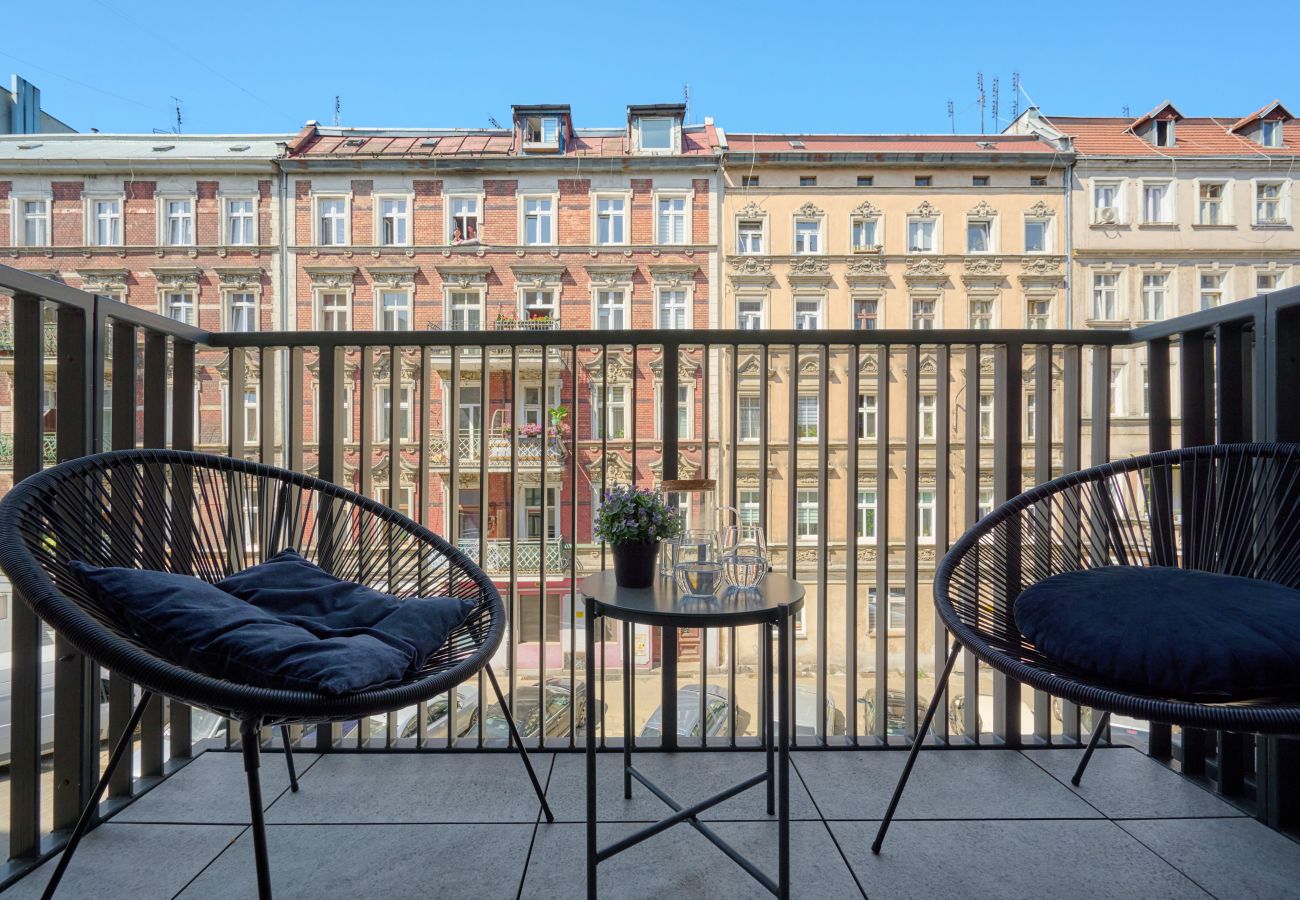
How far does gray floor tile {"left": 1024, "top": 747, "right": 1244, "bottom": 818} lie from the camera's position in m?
1.34

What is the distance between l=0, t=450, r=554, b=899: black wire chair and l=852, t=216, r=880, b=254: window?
13475 millimetres

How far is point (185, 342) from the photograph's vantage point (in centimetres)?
158

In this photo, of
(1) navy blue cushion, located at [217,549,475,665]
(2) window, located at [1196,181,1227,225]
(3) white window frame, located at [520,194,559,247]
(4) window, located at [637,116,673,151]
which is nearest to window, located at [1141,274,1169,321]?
(2) window, located at [1196,181,1227,225]

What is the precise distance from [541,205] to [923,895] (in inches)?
546

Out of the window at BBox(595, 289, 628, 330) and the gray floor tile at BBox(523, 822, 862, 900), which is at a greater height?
the window at BBox(595, 289, 628, 330)

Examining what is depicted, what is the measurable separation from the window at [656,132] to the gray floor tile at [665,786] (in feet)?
44.7

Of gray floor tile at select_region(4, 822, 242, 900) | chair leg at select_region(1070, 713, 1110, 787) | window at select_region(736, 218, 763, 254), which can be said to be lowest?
gray floor tile at select_region(4, 822, 242, 900)

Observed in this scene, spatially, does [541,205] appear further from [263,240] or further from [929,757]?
[929,757]

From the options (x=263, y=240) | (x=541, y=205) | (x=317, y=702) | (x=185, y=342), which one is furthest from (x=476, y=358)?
(x=317, y=702)

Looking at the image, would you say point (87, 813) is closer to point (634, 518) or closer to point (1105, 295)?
point (634, 518)

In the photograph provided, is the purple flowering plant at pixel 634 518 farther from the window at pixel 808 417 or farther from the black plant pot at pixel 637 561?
the window at pixel 808 417

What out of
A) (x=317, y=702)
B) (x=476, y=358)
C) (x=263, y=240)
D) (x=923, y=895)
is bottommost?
(x=923, y=895)

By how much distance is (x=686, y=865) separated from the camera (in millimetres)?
1153

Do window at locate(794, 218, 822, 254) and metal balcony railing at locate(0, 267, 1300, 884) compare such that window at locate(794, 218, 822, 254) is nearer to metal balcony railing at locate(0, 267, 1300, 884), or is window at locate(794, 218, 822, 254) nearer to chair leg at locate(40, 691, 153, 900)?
metal balcony railing at locate(0, 267, 1300, 884)
